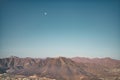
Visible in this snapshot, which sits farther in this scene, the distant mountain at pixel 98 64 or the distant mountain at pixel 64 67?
the distant mountain at pixel 98 64

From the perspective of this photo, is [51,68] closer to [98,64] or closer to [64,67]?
[64,67]

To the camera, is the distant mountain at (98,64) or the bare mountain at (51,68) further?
the distant mountain at (98,64)

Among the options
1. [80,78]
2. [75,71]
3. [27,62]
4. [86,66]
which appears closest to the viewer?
[80,78]

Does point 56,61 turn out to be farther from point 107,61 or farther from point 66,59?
point 107,61

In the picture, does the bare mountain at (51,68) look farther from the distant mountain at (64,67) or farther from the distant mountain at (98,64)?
→ the distant mountain at (98,64)

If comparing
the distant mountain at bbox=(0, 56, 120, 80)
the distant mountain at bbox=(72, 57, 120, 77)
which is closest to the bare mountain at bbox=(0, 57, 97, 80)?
the distant mountain at bbox=(0, 56, 120, 80)

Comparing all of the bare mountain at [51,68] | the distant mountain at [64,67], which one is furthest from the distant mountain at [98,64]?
the bare mountain at [51,68]

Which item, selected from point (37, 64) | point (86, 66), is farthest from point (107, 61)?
point (37, 64)

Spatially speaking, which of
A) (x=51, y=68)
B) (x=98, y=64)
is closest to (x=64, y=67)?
(x=51, y=68)
